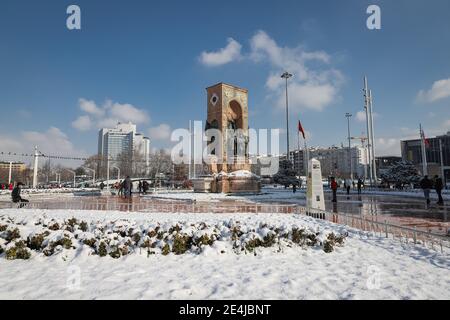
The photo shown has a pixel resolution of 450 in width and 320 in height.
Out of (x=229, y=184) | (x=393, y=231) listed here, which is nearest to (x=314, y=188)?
(x=393, y=231)

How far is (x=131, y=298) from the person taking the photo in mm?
3645

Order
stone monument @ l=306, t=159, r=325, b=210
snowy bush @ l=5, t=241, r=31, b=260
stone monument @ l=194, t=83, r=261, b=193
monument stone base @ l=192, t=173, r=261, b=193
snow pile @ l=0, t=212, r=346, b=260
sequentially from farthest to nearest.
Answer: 1. stone monument @ l=194, t=83, r=261, b=193
2. monument stone base @ l=192, t=173, r=261, b=193
3. stone monument @ l=306, t=159, r=325, b=210
4. snow pile @ l=0, t=212, r=346, b=260
5. snowy bush @ l=5, t=241, r=31, b=260

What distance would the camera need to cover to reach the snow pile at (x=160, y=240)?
5.87 meters

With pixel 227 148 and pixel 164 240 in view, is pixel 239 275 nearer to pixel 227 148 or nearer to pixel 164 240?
pixel 164 240

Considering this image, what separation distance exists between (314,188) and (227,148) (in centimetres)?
1642

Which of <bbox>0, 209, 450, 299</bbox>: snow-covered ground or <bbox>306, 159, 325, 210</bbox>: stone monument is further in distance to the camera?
<bbox>306, 159, 325, 210</bbox>: stone monument

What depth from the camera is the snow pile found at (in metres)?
5.87

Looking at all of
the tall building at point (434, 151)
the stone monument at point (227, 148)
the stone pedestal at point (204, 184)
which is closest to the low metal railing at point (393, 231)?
the stone monument at point (227, 148)

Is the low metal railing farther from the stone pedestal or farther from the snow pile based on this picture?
the stone pedestal

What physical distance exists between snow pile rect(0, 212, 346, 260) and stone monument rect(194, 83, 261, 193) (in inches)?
754

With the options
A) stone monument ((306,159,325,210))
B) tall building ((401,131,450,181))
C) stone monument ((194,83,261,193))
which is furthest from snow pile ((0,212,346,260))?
tall building ((401,131,450,181))

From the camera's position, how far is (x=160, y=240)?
20.8 feet

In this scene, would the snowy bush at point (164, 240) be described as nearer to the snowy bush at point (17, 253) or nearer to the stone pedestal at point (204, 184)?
the snowy bush at point (17, 253)
